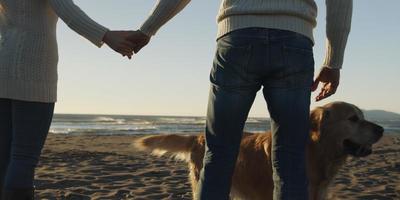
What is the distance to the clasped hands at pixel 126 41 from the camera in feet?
8.79

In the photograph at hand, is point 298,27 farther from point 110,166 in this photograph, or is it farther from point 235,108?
point 110,166

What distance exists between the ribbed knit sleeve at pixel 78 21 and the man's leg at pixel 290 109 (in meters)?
0.98

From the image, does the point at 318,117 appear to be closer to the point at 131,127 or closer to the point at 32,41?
the point at 32,41

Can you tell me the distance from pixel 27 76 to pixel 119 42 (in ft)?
1.79

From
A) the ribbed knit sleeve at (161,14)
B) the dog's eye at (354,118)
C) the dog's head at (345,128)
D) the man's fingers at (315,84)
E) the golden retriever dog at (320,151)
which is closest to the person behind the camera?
the ribbed knit sleeve at (161,14)

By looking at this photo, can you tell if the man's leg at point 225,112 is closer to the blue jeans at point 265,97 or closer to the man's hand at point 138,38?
the blue jeans at point 265,97

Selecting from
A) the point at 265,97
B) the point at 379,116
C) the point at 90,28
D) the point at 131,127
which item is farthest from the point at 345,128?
the point at 379,116

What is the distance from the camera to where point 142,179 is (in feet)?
23.0

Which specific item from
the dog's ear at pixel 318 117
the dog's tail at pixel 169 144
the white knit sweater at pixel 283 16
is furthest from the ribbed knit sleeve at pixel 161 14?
the dog's tail at pixel 169 144

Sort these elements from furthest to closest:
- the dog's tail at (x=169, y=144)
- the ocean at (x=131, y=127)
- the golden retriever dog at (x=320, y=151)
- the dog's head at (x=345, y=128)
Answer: the ocean at (x=131, y=127), the dog's tail at (x=169, y=144), the dog's head at (x=345, y=128), the golden retriever dog at (x=320, y=151)

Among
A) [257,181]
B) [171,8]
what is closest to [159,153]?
[257,181]

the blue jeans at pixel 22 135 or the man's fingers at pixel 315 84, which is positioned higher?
the man's fingers at pixel 315 84

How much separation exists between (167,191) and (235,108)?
3.87 metres

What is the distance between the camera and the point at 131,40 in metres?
2.69
